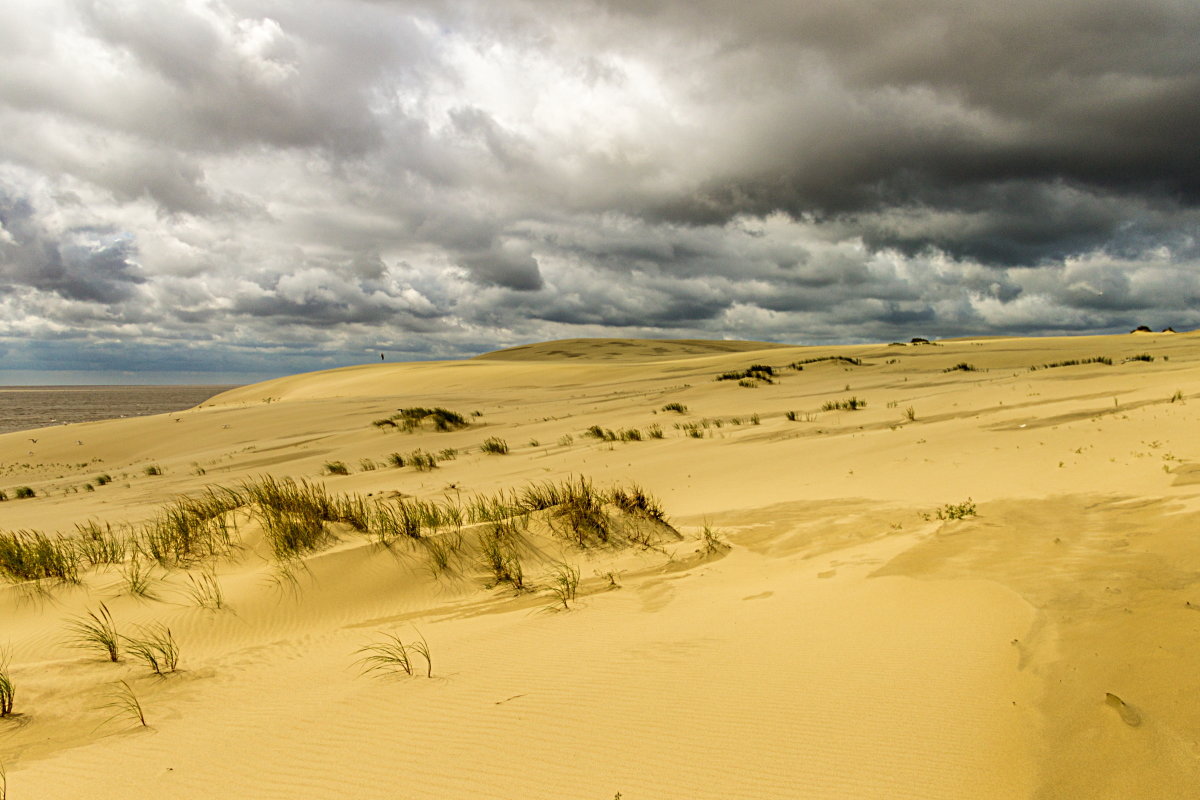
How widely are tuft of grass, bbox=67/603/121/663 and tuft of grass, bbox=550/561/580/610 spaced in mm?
2554

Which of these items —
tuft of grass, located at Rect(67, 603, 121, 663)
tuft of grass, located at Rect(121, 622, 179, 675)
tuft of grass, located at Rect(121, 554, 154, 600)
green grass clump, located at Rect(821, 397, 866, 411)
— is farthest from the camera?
green grass clump, located at Rect(821, 397, 866, 411)

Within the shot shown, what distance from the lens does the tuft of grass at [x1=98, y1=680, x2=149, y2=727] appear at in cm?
301

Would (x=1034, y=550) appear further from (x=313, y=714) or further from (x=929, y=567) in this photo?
(x=313, y=714)

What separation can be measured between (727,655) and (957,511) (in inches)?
142

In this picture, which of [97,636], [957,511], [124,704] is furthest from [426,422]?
[124,704]

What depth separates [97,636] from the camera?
152 inches

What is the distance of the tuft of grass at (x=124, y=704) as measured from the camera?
3014mm

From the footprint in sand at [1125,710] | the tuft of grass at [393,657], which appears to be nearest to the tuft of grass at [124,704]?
the tuft of grass at [393,657]

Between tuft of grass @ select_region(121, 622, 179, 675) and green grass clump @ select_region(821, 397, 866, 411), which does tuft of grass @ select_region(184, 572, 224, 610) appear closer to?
tuft of grass @ select_region(121, 622, 179, 675)

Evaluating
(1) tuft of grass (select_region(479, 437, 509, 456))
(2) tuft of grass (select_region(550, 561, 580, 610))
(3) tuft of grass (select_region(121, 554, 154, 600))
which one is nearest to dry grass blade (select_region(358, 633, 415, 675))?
(2) tuft of grass (select_region(550, 561, 580, 610))

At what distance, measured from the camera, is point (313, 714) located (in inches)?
116

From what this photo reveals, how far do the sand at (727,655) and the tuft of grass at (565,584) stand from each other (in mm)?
123

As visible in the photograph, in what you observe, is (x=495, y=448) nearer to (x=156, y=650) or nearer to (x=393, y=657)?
(x=156, y=650)

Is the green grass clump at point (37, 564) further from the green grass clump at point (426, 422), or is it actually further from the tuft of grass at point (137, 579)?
the green grass clump at point (426, 422)
